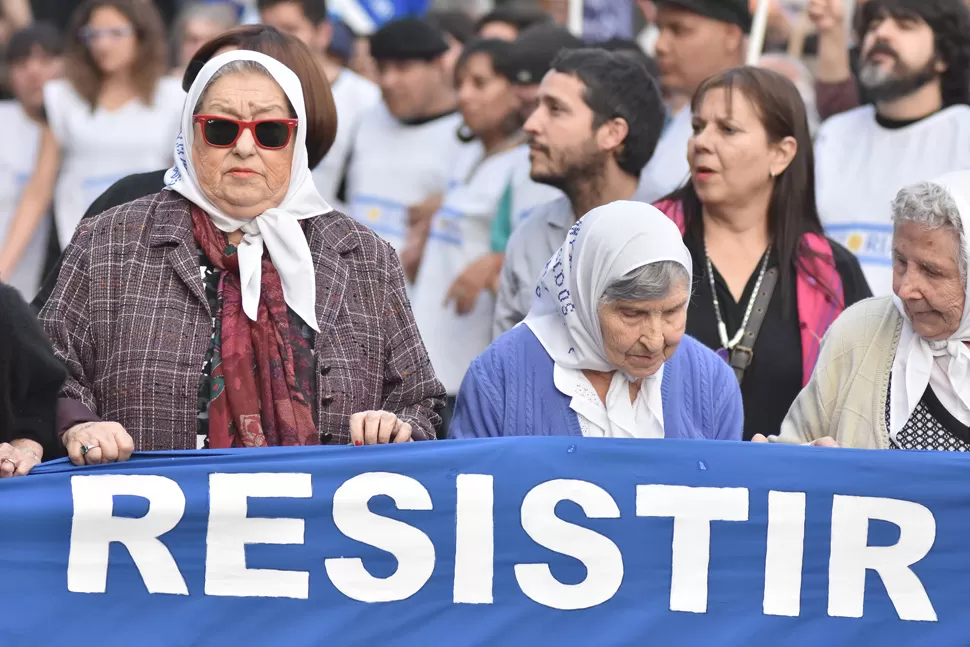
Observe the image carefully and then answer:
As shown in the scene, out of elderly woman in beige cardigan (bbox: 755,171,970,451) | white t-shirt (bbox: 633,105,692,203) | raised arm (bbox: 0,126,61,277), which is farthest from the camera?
raised arm (bbox: 0,126,61,277)

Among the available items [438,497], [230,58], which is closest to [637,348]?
[438,497]

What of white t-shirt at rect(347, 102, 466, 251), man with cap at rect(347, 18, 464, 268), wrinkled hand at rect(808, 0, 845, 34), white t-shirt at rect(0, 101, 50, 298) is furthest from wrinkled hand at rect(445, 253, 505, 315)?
white t-shirt at rect(0, 101, 50, 298)

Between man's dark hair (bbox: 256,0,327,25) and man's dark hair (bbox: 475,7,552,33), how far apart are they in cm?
83

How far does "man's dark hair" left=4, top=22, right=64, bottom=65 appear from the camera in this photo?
990 cm

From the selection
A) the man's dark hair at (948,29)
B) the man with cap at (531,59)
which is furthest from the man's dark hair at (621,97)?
the man's dark hair at (948,29)

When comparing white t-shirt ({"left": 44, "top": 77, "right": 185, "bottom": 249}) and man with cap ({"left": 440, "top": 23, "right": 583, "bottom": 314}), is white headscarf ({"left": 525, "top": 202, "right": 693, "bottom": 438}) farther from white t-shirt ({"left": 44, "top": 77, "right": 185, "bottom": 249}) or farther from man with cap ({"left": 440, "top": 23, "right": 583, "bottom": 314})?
white t-shirt ({"left": 44, "top": 77, "right": 185, "bottom": 249})

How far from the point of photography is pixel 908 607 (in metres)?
4.39

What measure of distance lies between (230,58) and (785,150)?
2.03 m

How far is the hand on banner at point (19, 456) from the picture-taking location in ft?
14.2

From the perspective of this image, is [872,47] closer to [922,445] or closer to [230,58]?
[922,445]

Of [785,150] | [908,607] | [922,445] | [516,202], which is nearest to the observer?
[908,607]

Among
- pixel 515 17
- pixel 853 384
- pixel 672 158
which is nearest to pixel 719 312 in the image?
pixel 853 384

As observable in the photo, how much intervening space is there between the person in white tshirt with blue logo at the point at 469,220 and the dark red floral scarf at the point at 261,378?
2.87 m

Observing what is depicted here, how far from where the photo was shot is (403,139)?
8.70m
